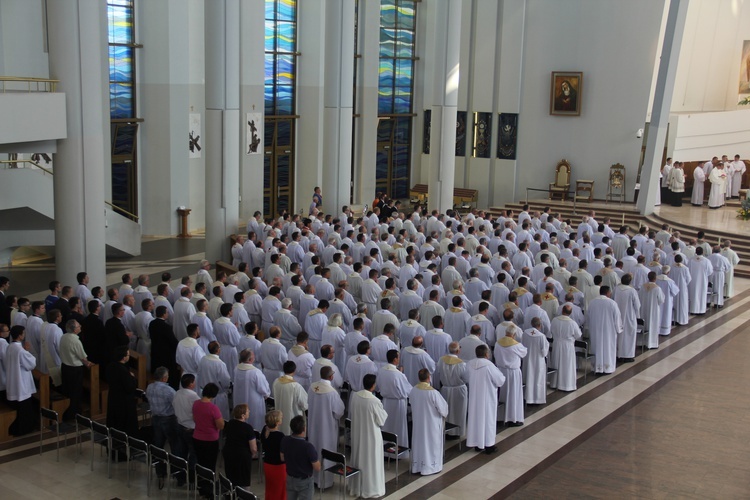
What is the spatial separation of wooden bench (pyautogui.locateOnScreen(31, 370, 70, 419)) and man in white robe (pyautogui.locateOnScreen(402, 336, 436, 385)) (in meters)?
4.33

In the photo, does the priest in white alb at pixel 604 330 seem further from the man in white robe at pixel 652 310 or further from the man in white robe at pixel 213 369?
the man in white robe at pixel 213 369

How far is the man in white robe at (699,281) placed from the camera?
56.1 ft

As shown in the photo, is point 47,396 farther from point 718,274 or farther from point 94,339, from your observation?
point 718,274

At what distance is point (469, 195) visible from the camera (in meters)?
29.2

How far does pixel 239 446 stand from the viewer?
341 inches

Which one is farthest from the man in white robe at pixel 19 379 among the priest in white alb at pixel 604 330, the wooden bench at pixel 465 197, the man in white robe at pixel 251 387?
the wooden bench at pixel 465 197

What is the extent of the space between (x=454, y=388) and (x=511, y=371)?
94cm

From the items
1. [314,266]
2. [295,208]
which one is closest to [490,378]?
[314,266]

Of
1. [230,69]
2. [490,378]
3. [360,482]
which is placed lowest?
[360,482]

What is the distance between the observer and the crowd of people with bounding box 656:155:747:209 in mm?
26188

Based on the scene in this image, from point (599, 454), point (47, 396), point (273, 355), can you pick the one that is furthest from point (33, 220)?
point (599, 454)

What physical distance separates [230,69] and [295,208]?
8.64 meters

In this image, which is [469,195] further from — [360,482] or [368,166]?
[360,482]

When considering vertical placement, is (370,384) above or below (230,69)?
below
